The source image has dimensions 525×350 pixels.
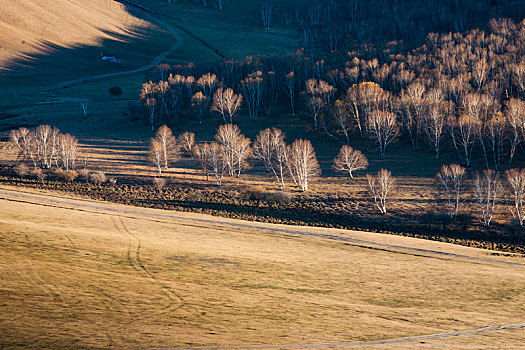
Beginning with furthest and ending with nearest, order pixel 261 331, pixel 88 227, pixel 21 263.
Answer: pixel 88 227 < pixel 21 263 < pixel 261 331

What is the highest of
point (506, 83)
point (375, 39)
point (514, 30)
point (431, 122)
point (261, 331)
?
point (375, 39)

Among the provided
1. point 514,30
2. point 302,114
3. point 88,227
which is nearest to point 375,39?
point 514,30

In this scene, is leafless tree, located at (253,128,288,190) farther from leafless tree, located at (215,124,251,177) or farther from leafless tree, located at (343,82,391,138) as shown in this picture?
leafless tree, located at (343,82,391,138)

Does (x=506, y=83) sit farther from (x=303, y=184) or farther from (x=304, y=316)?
(x=304, y=316)

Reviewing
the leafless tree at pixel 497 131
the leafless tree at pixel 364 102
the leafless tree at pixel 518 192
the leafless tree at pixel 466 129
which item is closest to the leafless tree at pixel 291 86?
the leafless tree at pixel 364 102

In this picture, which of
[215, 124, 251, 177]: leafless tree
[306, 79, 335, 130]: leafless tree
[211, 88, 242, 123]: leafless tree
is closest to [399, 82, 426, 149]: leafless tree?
[306, 79, 335, 130]: leafless tree

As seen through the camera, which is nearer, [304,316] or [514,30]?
[304,316]

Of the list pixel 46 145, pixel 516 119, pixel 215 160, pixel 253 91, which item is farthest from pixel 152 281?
pixel 253 91

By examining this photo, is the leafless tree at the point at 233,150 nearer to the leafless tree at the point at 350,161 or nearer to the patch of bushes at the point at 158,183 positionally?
the patch of bushes at the point at 158,183
